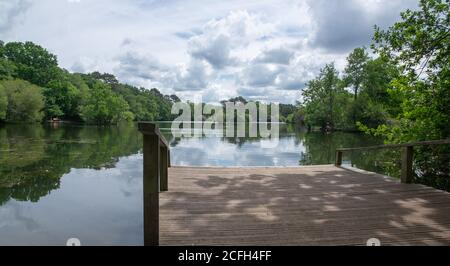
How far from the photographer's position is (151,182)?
9.25ft

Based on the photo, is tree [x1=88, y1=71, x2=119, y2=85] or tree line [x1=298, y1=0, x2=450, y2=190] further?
tree [x1=88, y1=71, x2=119, y2=85]

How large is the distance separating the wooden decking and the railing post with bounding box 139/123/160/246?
24 centimetres

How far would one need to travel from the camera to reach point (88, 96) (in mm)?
57062

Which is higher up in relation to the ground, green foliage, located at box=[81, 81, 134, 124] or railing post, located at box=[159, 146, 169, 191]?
green foliage, located at box=[81, 81, 134, 124]

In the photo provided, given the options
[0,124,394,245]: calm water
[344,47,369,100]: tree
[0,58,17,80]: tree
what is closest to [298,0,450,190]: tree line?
[0,124,394,245]: calm water

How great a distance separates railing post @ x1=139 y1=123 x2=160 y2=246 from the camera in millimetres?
2773

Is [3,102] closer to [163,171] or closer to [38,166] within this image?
[38,166]

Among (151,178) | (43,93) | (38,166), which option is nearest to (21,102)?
(43,93)

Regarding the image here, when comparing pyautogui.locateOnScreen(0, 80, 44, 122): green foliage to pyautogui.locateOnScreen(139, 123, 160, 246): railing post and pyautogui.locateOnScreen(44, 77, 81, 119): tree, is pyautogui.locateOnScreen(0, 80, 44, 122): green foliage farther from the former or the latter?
pyautogui.locateOnScreen(139, 123, 160, 246): railing post

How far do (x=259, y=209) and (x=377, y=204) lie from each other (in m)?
1.72

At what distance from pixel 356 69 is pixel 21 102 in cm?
4437

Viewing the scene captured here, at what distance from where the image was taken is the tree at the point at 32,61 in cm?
5538
